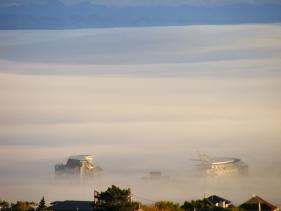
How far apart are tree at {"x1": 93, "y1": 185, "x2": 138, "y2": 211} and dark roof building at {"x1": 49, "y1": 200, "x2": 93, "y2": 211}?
3843 millimetres

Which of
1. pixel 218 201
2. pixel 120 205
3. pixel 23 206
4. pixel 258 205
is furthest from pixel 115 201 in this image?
pixel 218 201

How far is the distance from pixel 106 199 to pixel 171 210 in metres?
3.99

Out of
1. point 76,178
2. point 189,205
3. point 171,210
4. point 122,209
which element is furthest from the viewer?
point 76,178

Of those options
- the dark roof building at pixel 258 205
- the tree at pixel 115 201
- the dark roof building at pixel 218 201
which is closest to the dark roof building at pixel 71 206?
the tree at pixel 115 201

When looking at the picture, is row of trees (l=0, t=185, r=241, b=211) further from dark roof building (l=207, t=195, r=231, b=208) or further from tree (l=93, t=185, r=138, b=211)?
dark roof building (l=207, t=195, r=231, b=208)

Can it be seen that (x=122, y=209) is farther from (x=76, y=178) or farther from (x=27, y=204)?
(x=76, y=178)

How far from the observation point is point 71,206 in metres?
42.7

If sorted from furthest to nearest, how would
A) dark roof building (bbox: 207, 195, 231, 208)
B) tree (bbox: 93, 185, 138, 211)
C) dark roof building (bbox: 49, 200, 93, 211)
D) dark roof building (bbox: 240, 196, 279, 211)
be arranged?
dark roof building (bbox: 240, 196, 279, 211) → dark roof building (bbox: 207, 195, 231, 208) → dark roof building (bbox: 49, 200, 93, 211) → tree (bbox: 93, 185, 138, 211)

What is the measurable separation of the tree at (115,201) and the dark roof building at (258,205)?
25.8 feet

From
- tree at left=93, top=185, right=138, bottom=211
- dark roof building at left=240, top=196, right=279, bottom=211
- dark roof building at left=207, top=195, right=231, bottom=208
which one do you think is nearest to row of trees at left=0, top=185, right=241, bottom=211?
tree at left=93, top=185, right=138, bottom=211

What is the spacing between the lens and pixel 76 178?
58.3m

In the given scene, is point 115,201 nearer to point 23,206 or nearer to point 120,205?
point 120,205

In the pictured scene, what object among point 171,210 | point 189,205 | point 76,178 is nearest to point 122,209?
point 171,210

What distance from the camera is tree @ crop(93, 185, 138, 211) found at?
121 ft
